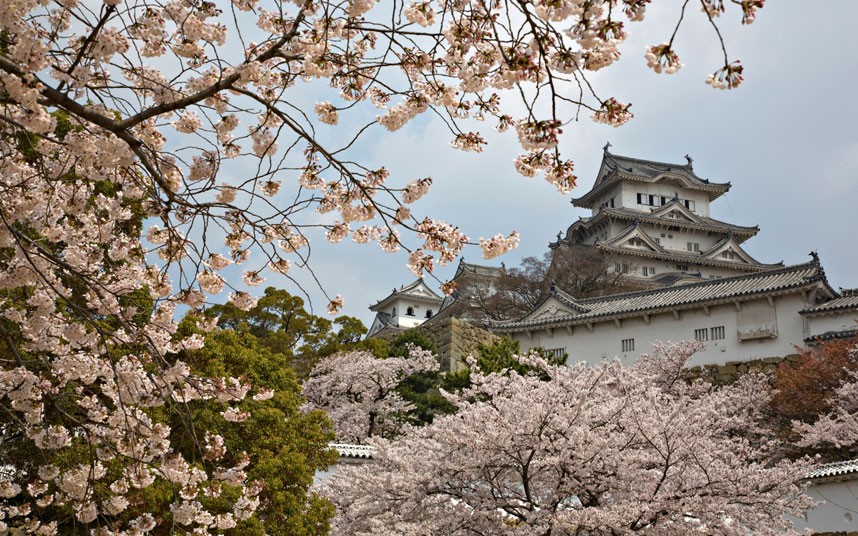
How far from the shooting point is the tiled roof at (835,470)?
13867 millimetres

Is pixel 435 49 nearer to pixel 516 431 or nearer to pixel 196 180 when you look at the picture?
pixel 196 180

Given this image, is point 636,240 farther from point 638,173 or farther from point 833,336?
point 833,336

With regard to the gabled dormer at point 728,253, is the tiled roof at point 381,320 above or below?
below

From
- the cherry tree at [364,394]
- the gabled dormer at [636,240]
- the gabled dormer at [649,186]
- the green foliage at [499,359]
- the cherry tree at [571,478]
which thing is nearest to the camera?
the cherry tree at [571,478]

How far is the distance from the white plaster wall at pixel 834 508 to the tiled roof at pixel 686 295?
1015cm

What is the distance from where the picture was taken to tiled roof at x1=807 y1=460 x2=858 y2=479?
13867mm

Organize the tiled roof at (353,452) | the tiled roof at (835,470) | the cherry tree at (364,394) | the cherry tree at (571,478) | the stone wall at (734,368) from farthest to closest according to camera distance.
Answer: the stone wall at (734,368) → the cherry tree at (364,394) → the tiled roof at (353,452) → the tiled roof at (835,470) → the cherry tree at (571,478)

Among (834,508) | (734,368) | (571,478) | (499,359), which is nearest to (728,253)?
(734,368)

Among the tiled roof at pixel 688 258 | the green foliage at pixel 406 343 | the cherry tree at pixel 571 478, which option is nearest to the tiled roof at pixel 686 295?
the green foliage at pixel 406 343

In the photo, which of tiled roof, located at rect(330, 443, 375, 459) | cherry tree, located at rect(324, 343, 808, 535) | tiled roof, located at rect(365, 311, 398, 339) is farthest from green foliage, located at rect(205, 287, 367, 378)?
tiled roof, located at rect(365, 311, 398, 339)

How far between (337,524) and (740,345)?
53.1 feet

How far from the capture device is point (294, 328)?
88.0 feet

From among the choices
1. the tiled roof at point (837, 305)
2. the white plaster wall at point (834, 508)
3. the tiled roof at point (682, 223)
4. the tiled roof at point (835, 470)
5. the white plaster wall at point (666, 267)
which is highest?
the tiled roof at point (682, 223)

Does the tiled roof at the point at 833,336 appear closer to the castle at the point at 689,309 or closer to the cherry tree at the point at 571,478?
the castle at the point at 689,309
